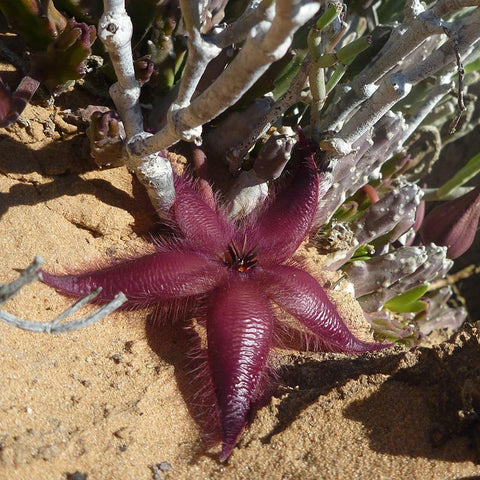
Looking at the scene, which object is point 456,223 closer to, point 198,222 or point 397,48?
point 397,48

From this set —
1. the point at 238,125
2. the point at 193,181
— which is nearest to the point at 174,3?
the point at 238,125

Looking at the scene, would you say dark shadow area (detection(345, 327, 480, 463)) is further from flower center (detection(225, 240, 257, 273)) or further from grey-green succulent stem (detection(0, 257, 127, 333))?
grey-green succulent stem (detection(0, 257, 127, 333))

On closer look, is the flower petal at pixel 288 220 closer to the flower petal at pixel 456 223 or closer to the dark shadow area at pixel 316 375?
the dark shadow area at pixel 316 375

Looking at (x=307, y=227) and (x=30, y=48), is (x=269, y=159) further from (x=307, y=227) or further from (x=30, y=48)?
(x=30, y=48)

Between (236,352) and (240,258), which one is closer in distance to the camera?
(236,352)

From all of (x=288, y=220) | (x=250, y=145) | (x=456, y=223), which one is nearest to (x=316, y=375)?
(x=288, y=220)

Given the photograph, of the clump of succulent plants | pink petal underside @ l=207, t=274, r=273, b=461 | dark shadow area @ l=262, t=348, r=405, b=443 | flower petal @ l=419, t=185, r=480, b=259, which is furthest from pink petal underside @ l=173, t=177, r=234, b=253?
flower petal @ l=419, t=185, r=480, b=259

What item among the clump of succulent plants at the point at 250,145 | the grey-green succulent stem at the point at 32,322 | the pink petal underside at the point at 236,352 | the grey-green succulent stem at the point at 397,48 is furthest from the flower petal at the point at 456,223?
the grey-green succulent stem at the point at 32,322
